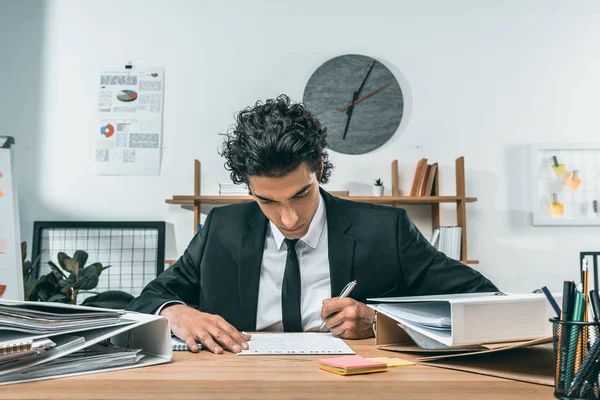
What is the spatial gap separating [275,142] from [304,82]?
1733mm

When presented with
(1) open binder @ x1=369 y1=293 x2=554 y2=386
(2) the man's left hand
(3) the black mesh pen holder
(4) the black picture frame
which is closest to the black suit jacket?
(2) the man's left hand

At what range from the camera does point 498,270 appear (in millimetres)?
2906

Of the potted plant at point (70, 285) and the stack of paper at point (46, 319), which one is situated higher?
the stack of paper at point (46, 319)

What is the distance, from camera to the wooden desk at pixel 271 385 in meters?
0.67

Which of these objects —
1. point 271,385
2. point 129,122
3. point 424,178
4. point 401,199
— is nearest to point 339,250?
point 271,385

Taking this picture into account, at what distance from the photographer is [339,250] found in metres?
1.52

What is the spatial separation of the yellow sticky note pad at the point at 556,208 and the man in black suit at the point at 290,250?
1.66m

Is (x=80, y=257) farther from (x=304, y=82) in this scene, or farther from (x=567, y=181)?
(x=567, y=181)

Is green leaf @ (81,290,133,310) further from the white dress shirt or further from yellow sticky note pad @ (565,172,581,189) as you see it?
yellow sticky note pad @ (565,172,581,189)

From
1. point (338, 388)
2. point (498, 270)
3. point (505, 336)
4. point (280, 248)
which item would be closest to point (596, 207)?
point (498, 270)

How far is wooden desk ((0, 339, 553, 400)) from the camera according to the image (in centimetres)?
67

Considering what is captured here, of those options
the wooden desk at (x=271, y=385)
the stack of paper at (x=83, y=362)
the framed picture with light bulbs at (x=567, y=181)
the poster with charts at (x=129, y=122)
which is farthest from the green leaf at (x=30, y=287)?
the framed picture with light bulbs at (x=567, y=181)

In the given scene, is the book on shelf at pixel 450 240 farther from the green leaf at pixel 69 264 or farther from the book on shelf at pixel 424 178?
the green leaf at pixel 69 264

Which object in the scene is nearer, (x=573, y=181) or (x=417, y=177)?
(x=417, y=177)
